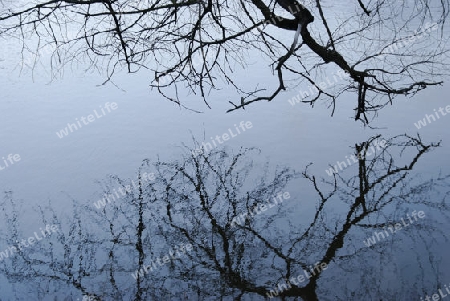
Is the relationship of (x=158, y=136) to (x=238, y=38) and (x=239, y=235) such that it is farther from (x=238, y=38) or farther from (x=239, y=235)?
(x=239, y=235)

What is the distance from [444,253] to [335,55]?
1560 millimetres

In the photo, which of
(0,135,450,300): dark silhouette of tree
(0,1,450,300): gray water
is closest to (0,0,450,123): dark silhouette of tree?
(0,1,450,300): gray water

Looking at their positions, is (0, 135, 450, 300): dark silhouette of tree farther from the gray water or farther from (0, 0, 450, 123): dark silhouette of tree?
(0, 0, 450, 123): dark silhouette of tree

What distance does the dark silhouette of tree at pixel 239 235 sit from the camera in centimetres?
294

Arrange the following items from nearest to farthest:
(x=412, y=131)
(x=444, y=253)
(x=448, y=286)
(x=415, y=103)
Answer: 1. (x=448, y=286)
2. (x=444, y=253)
3. (x=412, y=131)
4. (x=415, y=103)

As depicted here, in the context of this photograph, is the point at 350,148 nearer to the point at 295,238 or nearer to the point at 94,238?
the point at 295,238

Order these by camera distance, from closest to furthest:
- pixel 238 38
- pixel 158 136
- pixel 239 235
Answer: pixel 239 235, pixel 158 136, pixel 238 38

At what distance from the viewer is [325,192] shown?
3803 millimetres

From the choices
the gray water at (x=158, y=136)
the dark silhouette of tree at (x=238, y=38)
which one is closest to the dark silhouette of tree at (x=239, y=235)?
the gray water at (x=158, y=136)

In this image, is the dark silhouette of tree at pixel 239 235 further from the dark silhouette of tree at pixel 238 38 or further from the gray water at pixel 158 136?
the dark silhouette of tree at pixel 238 38

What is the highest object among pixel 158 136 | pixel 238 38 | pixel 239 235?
pixel 238 38

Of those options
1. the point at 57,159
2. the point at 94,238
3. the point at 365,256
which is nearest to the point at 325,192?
the point at 365,256

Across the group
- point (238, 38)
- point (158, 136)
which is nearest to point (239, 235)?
point (158, 136)

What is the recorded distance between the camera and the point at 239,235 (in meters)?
3.42
